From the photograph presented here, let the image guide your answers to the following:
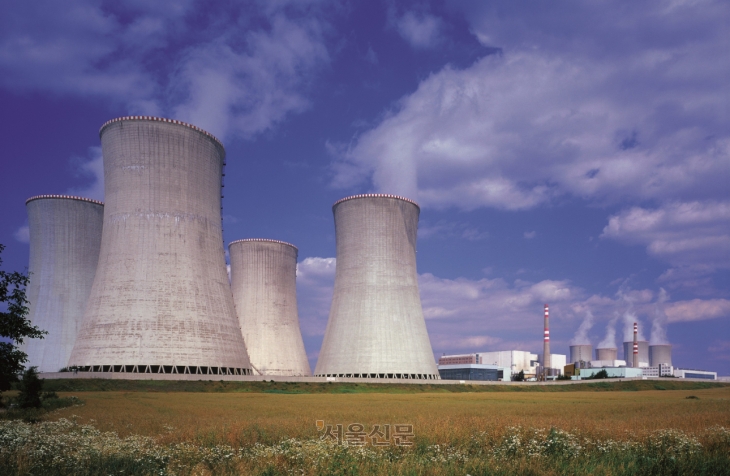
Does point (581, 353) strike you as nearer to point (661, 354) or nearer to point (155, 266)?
point (661, 354)

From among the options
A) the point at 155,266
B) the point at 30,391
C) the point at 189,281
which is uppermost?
the point at 155,266

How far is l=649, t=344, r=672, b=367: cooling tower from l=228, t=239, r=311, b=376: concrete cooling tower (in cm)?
8033

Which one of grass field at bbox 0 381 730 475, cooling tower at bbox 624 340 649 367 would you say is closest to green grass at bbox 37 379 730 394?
grass field at bbox 0 381 730 475


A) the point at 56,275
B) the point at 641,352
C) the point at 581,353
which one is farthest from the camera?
the point at 641,352

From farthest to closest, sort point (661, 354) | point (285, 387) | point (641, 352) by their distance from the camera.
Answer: point (641, 352)
point (661, 354)
point (285, 387)

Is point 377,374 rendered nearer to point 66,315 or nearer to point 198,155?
point 198,155

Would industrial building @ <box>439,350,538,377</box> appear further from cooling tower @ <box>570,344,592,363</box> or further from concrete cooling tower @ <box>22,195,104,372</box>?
concrete cooling tower @ <box>22,195,104,372</box>

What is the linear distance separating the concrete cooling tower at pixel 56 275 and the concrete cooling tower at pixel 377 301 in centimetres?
1907

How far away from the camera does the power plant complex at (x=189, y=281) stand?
105 feet

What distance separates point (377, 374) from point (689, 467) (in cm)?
3496

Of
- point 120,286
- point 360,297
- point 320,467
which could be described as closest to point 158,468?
point 320,467

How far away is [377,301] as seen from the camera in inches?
1631

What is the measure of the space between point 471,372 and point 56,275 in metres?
68.5

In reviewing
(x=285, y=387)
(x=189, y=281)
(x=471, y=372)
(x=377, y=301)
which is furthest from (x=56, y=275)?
(x=471, y=372)
